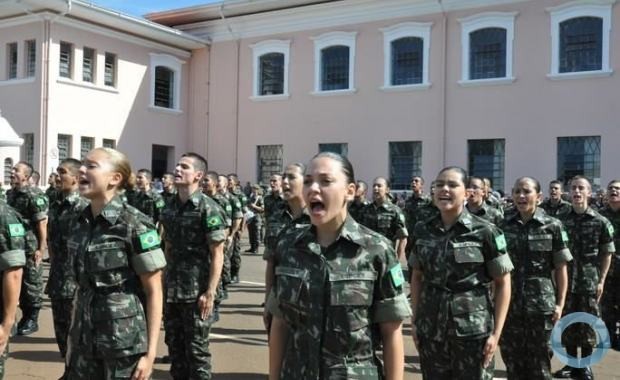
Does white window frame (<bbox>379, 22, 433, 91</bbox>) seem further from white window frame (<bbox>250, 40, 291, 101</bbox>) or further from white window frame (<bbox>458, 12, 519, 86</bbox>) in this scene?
white window frame (<bbox>250, 40, 291, 101</bbox>)

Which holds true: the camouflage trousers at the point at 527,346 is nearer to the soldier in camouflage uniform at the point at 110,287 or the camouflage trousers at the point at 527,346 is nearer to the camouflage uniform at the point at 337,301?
the camouflage uniform at the point at 337,301

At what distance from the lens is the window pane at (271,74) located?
79.5ft

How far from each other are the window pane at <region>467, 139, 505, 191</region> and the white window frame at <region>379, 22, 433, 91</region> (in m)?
2.45

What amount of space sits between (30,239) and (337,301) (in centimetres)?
675

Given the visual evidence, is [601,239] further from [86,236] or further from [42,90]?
[42,90]

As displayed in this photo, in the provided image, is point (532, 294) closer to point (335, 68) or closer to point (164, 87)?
point (335, 68)

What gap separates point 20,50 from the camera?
2131cm

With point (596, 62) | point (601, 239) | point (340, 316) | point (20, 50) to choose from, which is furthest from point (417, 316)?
point (20, 50)

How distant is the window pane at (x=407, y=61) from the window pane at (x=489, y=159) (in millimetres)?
2810

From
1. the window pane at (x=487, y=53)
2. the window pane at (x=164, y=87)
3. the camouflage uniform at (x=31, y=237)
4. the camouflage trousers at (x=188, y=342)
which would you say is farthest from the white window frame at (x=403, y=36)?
the camouflage trousers at (x=188, y=342)

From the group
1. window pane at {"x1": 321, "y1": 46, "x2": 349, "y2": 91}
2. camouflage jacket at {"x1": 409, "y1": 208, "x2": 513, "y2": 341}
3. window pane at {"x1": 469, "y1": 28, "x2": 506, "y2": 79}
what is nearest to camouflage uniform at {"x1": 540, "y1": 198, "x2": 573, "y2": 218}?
camouflage jacket at {"x1": 409, "y1": 208, "x2": 513, "y2": 341}

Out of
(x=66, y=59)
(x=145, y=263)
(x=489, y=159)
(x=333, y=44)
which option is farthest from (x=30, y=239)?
(x=333, y=44)

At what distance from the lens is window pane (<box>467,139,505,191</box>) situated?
2045 cm

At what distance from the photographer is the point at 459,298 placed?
4.36 metres
